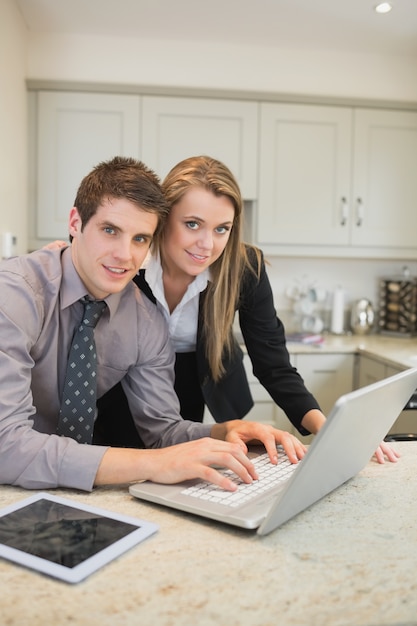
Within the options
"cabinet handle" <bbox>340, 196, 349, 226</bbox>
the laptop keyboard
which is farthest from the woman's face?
"cabinet handle" <bbox>340, 196, 349, 226</bbox>

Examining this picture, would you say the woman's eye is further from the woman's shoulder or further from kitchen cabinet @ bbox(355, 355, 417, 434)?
kitchen cabinet @ bbox(355, 355, 417, 434)

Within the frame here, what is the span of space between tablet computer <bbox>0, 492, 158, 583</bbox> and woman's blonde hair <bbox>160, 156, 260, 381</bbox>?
82cm

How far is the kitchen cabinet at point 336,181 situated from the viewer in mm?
3264

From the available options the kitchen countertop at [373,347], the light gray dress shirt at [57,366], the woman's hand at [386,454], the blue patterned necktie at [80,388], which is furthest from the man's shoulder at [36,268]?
the kitchen countertop at [373,347]

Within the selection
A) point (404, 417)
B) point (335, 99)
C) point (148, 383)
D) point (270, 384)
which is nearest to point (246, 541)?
point (148, 383)

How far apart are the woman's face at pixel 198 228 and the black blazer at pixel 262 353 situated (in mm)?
150

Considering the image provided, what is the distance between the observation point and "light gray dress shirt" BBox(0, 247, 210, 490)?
97cm

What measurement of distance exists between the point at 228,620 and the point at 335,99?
3.12 metres

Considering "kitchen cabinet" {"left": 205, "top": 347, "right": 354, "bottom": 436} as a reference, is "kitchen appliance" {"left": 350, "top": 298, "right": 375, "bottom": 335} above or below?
above

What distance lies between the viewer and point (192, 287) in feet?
5.34

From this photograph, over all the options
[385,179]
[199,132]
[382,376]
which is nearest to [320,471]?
[382,376]

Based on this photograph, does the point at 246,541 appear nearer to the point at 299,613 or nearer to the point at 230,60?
the point at 299,613

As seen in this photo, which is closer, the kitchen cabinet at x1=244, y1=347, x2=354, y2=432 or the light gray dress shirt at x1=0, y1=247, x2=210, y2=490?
the light gray dress shirt at x1=0, y1=247, x2=210, y2=490

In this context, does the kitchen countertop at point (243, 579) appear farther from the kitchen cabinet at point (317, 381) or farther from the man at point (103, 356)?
the kitchen cabinet at point (317, 381)
